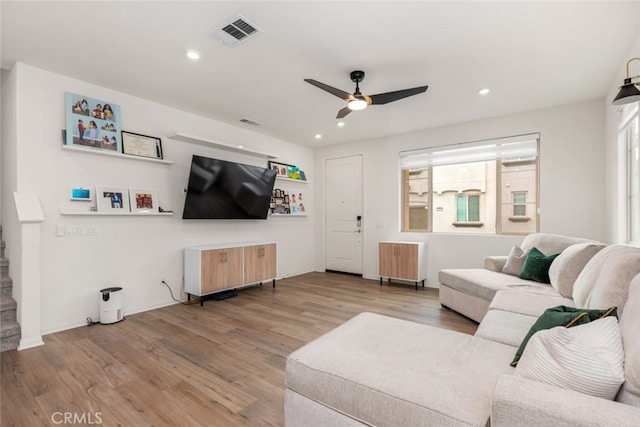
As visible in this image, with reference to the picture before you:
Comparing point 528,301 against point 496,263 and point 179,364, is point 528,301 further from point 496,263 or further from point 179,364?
point 179,364

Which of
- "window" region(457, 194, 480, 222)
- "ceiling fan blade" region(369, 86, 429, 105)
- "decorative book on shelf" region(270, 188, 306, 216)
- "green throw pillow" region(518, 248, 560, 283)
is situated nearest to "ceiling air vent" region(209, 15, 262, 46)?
"ceiling fan blade" region(369, 86, 429, 105)

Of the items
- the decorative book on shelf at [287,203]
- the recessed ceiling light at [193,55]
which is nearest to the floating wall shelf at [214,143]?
the decorative book on shelf at [287,203]

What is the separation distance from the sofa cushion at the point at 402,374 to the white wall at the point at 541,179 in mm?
3362

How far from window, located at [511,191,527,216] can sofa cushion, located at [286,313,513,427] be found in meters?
3.56

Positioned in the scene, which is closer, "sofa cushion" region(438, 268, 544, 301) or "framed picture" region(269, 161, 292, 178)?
"sofa cushion" region(438, 268, 544, 301)

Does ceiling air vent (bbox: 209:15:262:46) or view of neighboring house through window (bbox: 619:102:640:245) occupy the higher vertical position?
ceiling air vent (bbox: 209:15:262:46)

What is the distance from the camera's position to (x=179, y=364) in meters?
2.38

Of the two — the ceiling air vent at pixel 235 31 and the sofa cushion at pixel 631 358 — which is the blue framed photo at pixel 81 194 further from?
the sofa cushion at pixel 631 358

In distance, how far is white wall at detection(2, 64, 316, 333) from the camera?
2965 millimetres

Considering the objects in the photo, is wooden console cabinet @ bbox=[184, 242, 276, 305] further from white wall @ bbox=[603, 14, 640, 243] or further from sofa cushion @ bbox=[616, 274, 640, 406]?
white wall @ bbox=[603, 14, 640, 243]

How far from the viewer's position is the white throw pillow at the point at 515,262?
350cm

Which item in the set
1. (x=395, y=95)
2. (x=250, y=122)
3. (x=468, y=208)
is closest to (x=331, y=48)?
(x=395, y=95)

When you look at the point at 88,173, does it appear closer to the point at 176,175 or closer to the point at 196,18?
the point at 176,175

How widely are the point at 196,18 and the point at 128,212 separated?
2365mm
